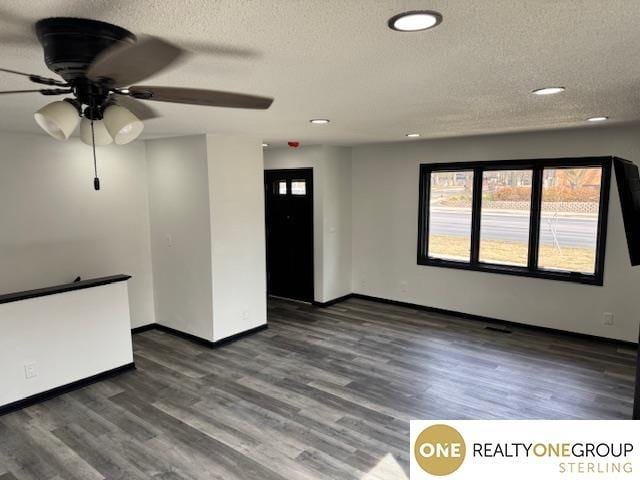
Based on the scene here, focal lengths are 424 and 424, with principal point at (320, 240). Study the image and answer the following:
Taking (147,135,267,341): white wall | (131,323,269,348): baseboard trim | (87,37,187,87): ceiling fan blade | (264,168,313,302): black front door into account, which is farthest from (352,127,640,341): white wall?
(87,37,187,87): ceiling fan blade

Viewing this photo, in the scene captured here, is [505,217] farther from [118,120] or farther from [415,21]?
[118,120]

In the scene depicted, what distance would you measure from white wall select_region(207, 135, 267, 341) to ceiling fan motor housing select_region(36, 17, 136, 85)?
2859 mm

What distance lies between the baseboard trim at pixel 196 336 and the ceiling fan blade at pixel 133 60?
3.23 meters

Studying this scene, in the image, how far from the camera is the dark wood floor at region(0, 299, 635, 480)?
8.87 feet

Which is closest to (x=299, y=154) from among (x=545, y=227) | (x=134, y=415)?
(x=545, y=227)

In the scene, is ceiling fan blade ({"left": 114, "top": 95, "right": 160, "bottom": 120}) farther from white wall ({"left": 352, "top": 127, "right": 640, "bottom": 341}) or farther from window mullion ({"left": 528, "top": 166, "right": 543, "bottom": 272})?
window mullion ({"left": 528, "top": 166, "right": 543, "bottom": 272})

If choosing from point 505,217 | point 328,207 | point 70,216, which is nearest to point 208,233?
point 70,216

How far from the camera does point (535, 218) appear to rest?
4949mm

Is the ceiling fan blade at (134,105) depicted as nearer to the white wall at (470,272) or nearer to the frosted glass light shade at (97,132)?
the frosted glass light shade at (97,132)

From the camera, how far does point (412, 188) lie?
577cm

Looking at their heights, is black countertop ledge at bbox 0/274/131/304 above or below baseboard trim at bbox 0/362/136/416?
above

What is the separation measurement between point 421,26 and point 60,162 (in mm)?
4124

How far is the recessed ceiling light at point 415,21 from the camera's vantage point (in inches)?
54.5

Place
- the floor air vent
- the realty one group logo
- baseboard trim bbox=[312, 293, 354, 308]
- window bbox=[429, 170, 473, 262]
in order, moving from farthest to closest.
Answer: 1. baseboard trim bbox=[312, 293, 354, 308]
2. window bbox=[429, 170, 473, 262]
3. the floor air vent
4. the realty one group logo
